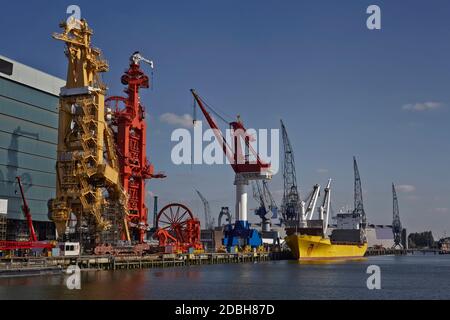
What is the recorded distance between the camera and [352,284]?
58000mm

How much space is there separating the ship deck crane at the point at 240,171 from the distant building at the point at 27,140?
3202 cm

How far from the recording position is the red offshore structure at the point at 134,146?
293 ft

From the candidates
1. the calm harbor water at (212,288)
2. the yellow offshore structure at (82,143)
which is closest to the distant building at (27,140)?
the yellow offshore structure at (82,143)

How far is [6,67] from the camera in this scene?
82250 millimetres

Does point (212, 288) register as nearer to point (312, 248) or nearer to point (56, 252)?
point (56, 252)

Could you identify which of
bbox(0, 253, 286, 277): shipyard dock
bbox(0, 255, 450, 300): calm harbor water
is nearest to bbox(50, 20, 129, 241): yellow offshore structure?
bbox(0, 253, 286, 277): shipyard dock

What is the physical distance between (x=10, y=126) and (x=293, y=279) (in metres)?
45.1

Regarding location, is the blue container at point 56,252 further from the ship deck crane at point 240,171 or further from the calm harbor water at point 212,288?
the ship deck crane at point 240,171

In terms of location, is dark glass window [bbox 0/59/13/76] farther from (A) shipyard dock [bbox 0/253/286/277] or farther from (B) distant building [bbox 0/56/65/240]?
(A) shipyard dock [bbox 0/253/286/277]

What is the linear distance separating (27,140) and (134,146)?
15574 mm

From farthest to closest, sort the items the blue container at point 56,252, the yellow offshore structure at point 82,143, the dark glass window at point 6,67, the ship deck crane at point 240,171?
the ship deck crane at point 240,171 < the dark glass window at point 6,67 < the yellow offshore structure at point 82,143 < the blue container at point 56,252

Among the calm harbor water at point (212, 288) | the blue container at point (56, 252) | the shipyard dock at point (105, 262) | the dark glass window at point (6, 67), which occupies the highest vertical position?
the dark glass window at point (6, 67)
